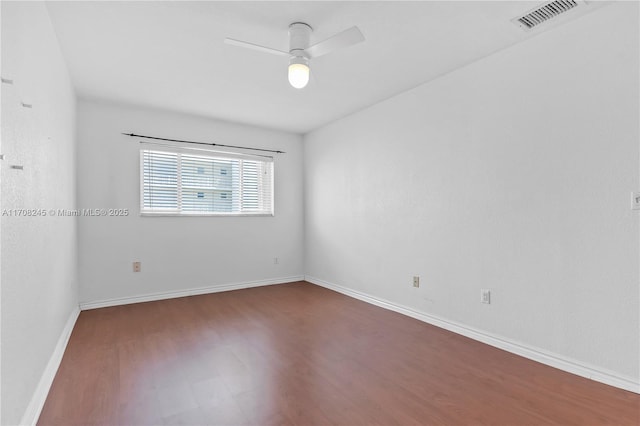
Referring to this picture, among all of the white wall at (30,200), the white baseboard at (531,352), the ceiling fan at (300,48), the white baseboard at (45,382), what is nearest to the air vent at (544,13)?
the ceiling fan at (300,48)

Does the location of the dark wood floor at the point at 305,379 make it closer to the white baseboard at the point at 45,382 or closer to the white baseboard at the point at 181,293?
the white baseboard at the point at 45,382

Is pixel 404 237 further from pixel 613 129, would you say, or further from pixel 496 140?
pixel 613 129

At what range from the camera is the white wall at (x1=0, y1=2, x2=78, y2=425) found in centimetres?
138

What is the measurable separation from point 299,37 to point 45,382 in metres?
2.74

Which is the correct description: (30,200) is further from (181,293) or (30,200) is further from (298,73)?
(181,293)

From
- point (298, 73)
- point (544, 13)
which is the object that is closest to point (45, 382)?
point (298, 73)

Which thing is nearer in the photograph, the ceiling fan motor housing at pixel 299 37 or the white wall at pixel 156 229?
the ceiling fan motor housing at pixel 299 37

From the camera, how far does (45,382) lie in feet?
6.44

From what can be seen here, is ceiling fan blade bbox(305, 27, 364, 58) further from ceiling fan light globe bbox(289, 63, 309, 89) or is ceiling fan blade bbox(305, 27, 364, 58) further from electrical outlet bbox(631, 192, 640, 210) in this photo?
electrical outlet bbox(631, 192, 640, 210)

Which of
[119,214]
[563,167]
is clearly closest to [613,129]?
[563,167]

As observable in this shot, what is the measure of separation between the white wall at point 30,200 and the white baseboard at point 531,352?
3021 millimetres

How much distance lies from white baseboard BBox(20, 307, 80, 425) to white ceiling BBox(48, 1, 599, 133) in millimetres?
2291

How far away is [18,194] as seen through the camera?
152 centimetres

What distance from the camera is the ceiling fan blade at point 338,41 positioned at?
202cm
